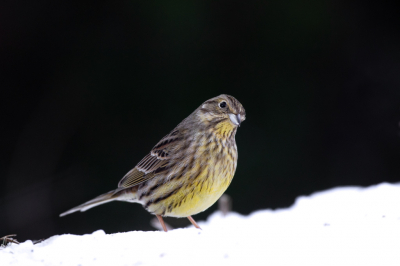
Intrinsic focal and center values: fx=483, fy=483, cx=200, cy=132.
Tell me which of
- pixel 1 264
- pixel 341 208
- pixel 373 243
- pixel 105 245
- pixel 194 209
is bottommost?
pixel 341 208

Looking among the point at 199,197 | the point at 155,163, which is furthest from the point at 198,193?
the point at 155,163

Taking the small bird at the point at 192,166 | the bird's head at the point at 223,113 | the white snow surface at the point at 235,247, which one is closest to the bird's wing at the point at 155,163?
the small bird at the point at 192,166

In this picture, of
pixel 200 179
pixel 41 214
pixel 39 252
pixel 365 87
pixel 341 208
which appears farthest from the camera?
pixel 365 87

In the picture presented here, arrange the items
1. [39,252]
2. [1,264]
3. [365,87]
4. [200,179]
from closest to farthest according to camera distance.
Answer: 1. [1,264]
2. [39,252]
3. [200,179]
4. [365,87]

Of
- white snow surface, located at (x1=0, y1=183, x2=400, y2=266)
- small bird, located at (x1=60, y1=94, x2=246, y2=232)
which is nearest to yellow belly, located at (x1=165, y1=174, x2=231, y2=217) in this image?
small bird, located at (x1=60, y1=94, x2=246, y2=232)

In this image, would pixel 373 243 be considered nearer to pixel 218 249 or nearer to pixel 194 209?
pixel 218 249

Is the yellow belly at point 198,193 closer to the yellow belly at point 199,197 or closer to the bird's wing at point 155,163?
the yellow belly at point 199,197

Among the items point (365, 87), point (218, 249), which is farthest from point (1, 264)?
point (365, 87)

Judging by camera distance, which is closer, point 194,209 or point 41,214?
point 194,209

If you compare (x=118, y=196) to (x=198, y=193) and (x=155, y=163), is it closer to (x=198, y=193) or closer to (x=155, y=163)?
(x=155, y=163)
